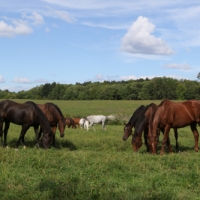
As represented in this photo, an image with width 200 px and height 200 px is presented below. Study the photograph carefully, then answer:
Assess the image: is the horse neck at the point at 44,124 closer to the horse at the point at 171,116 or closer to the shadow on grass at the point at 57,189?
the horse at the point at 171,116

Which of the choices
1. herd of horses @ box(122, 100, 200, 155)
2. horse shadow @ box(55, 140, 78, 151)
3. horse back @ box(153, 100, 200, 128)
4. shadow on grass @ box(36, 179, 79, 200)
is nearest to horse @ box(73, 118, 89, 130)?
horse shadow @ box(55, 140, 78, 151)

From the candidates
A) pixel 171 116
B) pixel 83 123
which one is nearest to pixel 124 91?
pixel 83 123

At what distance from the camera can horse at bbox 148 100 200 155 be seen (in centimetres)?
1094

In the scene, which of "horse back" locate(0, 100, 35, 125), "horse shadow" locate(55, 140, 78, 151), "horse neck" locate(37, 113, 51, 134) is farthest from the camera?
"horse shadow" locate(55, 140, 78, 151)

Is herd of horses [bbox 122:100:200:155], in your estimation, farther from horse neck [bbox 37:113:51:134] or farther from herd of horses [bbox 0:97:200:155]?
horse neck [bbox 37:113:51:134]

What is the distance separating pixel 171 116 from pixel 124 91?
77.5m

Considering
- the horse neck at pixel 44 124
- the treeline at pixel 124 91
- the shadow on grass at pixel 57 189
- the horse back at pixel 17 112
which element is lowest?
the shadow on grass at pixel 57 189

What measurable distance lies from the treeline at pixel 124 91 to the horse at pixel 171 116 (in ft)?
231

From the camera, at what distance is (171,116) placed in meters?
11.4

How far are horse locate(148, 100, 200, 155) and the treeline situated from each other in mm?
70487

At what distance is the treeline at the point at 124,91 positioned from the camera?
83625 mm

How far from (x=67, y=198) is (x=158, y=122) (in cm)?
613

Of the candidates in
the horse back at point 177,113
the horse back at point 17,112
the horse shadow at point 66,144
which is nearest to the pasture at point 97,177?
the horse back at point 177,113

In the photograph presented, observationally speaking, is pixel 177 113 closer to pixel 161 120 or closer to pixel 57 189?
pixel 161 120
